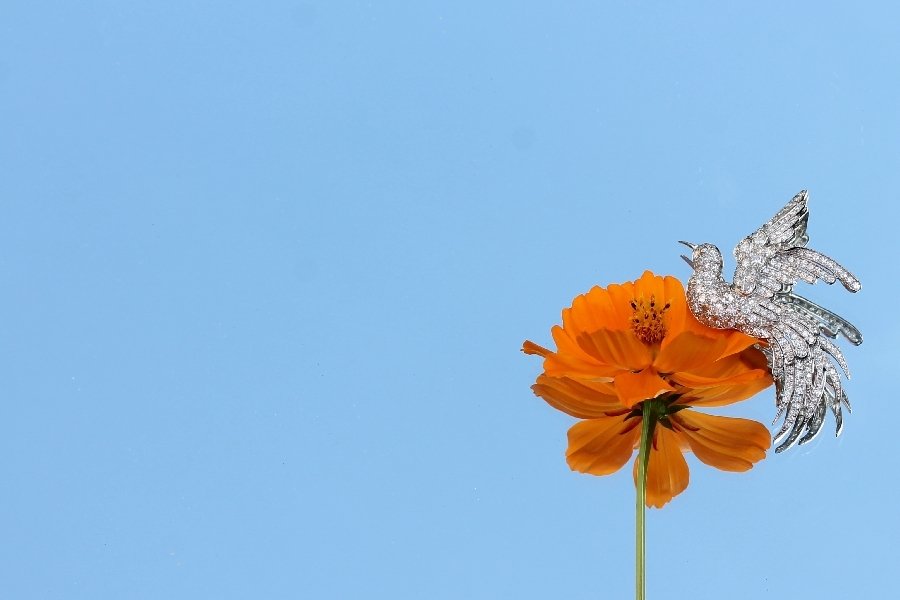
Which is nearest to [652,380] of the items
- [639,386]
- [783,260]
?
[639,386]

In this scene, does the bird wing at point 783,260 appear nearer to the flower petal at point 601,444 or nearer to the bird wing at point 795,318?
the bird wing at point 795,318

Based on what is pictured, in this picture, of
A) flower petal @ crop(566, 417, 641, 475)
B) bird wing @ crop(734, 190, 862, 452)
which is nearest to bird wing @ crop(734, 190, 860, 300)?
bird wing @ crop(734, 190, 862, 452)

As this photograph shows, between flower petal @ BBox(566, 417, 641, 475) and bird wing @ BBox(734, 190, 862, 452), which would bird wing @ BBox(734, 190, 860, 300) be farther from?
flower petal @ BBox(566, 417, 641, 475)

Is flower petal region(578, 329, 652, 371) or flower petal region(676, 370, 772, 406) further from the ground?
flower petal region(578, 329, 652, 371)

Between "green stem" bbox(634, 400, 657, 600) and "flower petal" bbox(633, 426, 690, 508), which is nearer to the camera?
"green stem" bbox(634, 400, 657, 600)

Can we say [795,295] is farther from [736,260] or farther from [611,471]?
[611,471]

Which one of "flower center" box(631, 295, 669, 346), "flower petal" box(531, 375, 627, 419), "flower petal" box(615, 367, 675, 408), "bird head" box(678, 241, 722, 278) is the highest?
"bird head" box(678, 241, 722, 278)
